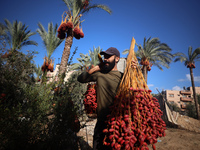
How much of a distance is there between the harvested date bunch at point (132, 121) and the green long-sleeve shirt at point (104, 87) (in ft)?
1.19

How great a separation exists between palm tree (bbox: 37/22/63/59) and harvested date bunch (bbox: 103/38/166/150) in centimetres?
1196

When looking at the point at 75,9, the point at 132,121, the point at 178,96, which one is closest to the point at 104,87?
the point at 132,121

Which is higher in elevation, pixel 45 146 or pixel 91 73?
pixel 91 73

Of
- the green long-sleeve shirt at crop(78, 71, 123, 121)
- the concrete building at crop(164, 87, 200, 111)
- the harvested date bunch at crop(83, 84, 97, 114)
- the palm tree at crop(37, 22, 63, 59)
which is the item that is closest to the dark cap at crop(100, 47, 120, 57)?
the green long-sleeve shirt at crop(78, 71, 123, 121)

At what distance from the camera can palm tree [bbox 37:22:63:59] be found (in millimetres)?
11469

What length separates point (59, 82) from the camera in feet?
9.98

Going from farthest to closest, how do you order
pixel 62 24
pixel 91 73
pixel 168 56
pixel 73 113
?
1. pixel 168 56
2. pixel 62 24
3. pixel 73 113
4. pixel 91 73

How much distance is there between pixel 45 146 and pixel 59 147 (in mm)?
307

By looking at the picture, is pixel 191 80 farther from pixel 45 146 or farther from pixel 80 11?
pixel 45 146

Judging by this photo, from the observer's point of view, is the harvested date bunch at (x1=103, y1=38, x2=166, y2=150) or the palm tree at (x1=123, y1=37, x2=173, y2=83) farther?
the palm tree at (x1=123, y1=37, x2=173, y2=83)

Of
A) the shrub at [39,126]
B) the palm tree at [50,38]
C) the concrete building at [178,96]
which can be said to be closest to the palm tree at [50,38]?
the palm tree at [50,38]

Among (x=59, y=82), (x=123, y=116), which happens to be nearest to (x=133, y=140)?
(x=123, y=116)

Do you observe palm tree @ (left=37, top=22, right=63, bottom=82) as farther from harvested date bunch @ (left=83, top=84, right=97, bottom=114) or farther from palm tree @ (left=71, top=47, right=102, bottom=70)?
harvested date bunch @ (left=83, top=84, right=97, bottom=114)

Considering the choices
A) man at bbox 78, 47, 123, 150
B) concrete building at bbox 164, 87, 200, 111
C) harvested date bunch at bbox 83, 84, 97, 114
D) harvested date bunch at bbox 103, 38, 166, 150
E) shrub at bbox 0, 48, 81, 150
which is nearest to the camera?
harvested date bunch at bbox 103, 38, 166, 150
